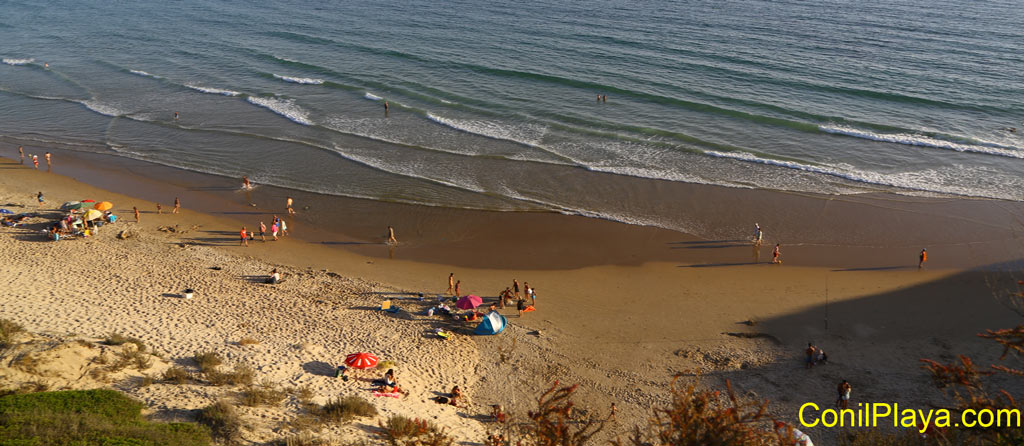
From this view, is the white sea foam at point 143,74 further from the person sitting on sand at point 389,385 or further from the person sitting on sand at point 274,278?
the person sitting on sand at point 389,385

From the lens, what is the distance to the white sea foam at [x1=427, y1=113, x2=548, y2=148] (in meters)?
Answer: 38.4

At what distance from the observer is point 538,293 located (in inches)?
939

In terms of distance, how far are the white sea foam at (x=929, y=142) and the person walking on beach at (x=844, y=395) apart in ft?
78.4

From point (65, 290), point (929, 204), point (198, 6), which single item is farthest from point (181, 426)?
point (198, 6)

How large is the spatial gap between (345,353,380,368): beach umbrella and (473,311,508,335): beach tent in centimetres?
382

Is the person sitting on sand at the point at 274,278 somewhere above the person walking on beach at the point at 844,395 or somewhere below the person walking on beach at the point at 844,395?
below

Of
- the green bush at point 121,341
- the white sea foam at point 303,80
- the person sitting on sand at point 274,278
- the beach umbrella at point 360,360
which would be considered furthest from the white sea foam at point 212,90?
the beach umbrella at point 360,360

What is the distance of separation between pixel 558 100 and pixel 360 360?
2886cm

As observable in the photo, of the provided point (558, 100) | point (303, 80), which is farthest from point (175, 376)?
Answer: point (303, 80)

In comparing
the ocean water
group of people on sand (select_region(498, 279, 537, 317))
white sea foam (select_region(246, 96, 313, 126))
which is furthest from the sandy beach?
white sea foam (select_region(246, 96, 313, 126))

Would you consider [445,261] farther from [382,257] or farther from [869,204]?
[869,204]

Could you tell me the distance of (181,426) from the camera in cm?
1372

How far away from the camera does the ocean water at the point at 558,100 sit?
1328 inches

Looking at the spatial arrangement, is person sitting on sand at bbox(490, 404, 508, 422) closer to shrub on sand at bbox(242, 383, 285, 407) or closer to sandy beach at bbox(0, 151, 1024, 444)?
sandy beach at bbox(0, 151, 1024, 444)
